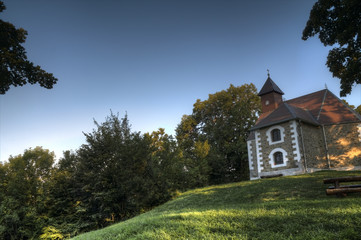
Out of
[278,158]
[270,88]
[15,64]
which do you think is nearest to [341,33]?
[278,158]

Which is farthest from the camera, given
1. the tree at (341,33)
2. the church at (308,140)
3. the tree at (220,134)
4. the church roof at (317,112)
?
the tree at (220,134)

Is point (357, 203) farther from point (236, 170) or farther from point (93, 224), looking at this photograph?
point (236, 170)

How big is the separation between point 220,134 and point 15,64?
27445 mm

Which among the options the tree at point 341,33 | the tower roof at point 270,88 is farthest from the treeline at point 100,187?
the tree at point 341,33

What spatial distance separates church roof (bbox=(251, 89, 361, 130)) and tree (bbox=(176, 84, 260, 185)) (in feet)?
30.8

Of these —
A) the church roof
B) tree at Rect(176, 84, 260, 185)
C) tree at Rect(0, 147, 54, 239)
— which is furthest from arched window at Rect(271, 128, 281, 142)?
tree at Rect(0, 147, 54, 239)

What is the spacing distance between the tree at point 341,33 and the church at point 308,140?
19.8ft

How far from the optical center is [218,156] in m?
29.2

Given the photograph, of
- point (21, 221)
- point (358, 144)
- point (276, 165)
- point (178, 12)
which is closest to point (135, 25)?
point (178, 12)

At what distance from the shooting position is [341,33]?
1062cm

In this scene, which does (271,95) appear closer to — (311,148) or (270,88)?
(270,88)

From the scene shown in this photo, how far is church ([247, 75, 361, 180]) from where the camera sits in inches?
685

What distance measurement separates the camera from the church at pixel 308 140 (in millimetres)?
17406

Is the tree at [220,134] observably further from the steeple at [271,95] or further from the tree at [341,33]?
the tree at [341,33]
